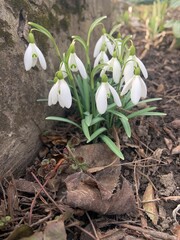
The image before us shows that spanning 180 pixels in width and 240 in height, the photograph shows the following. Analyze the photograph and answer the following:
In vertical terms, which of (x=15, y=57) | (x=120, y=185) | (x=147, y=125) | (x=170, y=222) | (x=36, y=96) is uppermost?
(x=15, y=57)

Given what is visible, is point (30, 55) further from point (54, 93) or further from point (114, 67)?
point (114, 67)

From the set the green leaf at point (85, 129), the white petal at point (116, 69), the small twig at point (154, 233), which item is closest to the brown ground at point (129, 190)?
the small twig at point (154, 233)

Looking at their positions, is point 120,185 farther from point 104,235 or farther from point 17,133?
point 17,133

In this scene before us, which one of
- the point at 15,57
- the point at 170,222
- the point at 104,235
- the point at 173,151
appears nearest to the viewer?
the point at 104,235

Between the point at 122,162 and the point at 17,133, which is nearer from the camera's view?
the point at 17,133

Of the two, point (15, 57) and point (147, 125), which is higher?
point (15, 57)

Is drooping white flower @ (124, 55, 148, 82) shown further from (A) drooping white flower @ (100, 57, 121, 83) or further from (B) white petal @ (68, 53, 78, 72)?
(B) white petal @ (68, 53, 78, 72)

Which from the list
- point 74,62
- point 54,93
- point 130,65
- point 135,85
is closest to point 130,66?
point 130,65

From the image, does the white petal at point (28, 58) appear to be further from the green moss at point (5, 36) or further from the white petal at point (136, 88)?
the white petal at point (136, 88)

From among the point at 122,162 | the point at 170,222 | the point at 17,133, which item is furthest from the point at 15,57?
the point at 170,222
